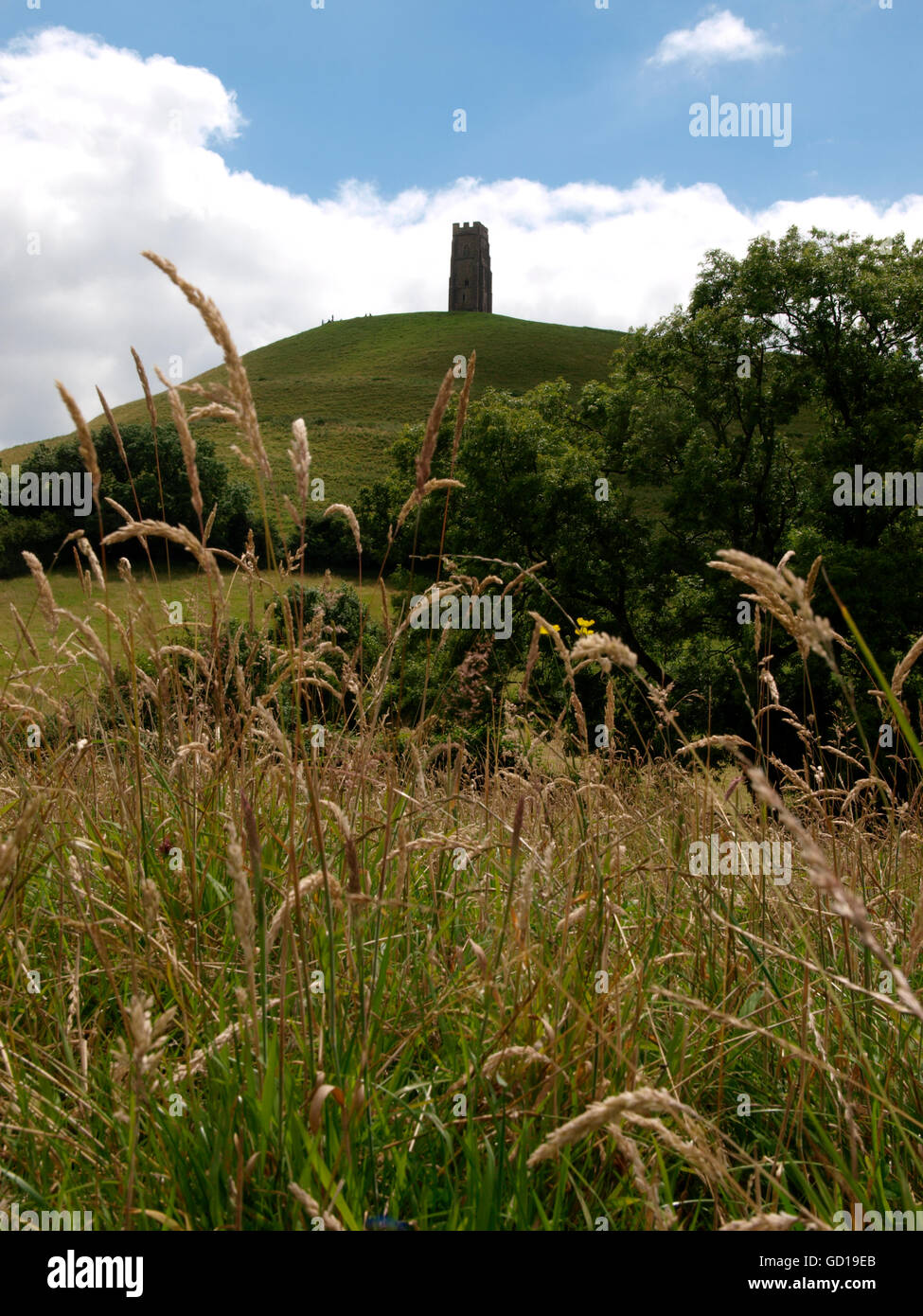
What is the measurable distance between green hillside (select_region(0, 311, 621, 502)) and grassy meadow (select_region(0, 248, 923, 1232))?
66.0m

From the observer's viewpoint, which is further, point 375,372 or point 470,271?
point 470,271

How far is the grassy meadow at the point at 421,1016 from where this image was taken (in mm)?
1320

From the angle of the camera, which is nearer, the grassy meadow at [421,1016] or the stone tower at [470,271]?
the grassy meadow at [421,1016]

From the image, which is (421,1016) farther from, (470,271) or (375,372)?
(470,271)

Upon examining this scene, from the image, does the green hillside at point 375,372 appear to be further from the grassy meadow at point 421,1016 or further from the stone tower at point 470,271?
the grassy meadow at point 421,1016

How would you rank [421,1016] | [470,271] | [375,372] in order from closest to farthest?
[421,1016] < [375,372] < [470,271]

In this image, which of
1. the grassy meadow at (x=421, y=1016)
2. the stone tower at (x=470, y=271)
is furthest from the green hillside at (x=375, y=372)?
the grassy meadow at (x=421, y=1016)

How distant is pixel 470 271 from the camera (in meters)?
152

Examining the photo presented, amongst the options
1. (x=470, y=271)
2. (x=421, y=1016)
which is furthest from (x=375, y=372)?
(x=421, y=1016)

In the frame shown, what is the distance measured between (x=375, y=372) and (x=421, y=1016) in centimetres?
10642

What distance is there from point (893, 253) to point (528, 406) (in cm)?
1056

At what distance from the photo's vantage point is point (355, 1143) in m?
1.43

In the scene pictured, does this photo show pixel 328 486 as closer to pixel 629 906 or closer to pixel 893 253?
pixel 893 253

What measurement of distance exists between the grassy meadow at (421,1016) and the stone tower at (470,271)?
161 metres
